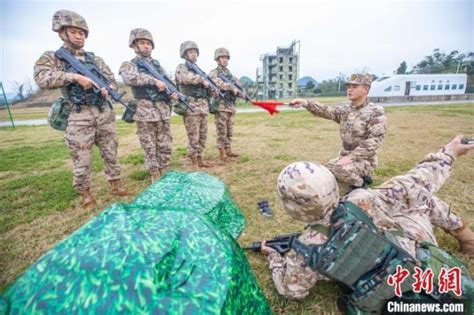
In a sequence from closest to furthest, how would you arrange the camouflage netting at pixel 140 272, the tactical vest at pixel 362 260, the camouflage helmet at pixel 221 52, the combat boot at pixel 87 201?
the camouflage netting at pixel 140 272
the tactical vest at pixel 362 260
the combat boot at pixel 87 201
the camouflage helmet at pixel 221 52

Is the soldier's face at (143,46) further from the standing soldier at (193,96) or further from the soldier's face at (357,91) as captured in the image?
the soldier's face at (357,91)

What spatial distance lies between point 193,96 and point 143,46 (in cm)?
137

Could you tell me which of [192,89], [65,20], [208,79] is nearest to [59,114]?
[65,20]

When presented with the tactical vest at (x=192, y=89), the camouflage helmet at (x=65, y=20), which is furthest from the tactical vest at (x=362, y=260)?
the tactical vest at (x=192, y=89)

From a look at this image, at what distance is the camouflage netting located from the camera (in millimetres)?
992

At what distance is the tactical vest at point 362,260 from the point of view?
57.2 inches

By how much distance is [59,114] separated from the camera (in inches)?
137

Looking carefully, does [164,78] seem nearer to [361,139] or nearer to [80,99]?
[80,99]

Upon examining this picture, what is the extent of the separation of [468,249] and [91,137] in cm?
456

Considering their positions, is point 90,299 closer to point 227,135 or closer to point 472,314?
point 472,314

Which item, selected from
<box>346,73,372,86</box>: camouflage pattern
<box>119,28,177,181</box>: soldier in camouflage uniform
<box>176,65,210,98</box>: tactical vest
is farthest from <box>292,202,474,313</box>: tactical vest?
<box>176,65,210,98</box>: tactical vest

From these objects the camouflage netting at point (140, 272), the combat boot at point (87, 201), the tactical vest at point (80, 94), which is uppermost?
the tactical vest at point (80, 94)

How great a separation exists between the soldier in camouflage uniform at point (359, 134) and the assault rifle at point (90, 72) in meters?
3.21

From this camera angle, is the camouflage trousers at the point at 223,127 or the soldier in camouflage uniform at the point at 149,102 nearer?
the soldier in camouflage uniform at the point at 149,102
